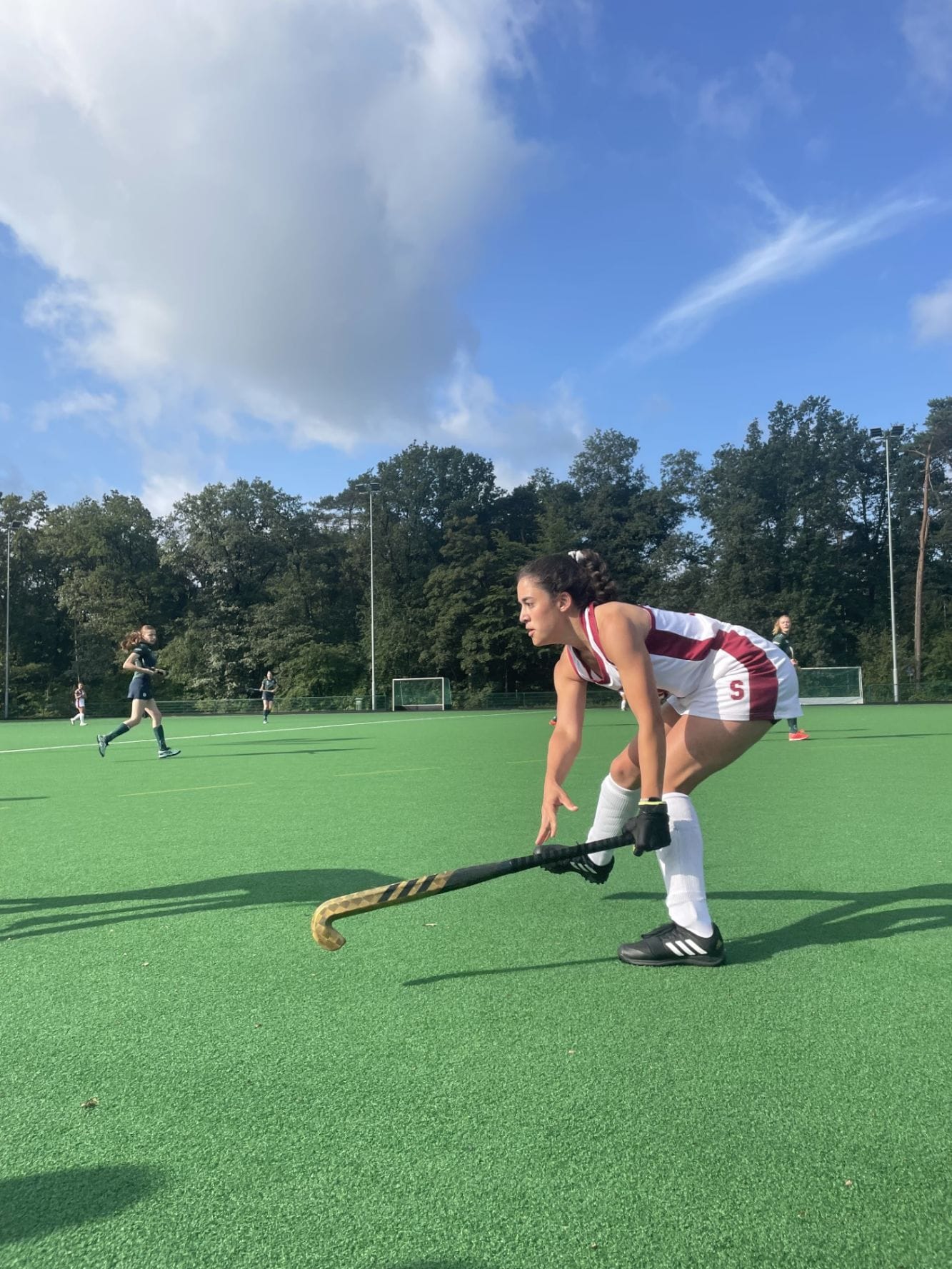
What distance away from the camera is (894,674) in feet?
131

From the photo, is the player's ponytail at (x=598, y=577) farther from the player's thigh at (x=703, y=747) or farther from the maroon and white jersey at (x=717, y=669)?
the player's thigh at (x=703, y=747)

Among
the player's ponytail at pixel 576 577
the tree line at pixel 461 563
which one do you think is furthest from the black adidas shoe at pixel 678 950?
the tree line at pixel 461 563

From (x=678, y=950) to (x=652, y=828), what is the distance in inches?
22.9

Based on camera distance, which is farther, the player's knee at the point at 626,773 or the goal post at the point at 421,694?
the goal post at the point at 421,694

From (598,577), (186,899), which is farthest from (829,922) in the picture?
(186,899)

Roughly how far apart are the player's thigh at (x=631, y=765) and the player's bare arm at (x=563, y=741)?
0.23 m

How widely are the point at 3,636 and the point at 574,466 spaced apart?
140 feet

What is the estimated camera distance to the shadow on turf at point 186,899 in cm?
424

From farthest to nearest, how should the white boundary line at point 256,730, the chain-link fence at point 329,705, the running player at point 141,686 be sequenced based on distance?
the chain-link fence at point 329,705
the white boundary line at point 256,730
the running player at point 141,686

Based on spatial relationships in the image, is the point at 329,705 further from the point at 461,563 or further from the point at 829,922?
the point at 829,922

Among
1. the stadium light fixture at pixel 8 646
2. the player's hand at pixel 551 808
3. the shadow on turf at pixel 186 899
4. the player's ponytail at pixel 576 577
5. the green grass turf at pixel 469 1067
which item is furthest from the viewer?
the stadium light fixture at pixel 8 646

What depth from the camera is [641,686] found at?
330 centimetres

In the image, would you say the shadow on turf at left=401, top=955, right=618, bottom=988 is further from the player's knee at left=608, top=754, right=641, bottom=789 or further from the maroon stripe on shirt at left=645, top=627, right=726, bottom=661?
the maroon stripe on shirt at left=645, top=627, right=726, bottom=661

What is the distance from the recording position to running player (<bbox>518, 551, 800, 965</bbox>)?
3.34 m
